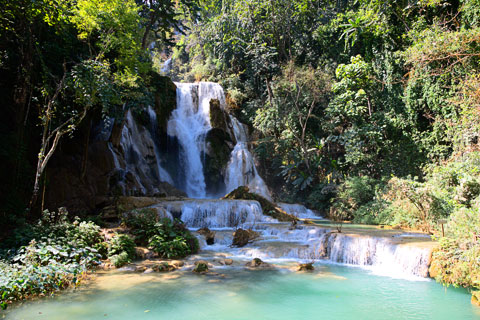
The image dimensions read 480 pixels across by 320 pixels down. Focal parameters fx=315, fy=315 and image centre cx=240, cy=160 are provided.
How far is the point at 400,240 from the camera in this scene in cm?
782

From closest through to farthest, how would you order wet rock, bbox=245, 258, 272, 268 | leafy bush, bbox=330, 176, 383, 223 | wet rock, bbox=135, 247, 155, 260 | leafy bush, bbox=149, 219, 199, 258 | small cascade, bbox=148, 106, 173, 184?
wet rock, bbox=245, 258, 272, 268
wet rock, bbox=135, 247, 155, 260
leafy bush, bbox=149, 219, 199, 258
leafy bush, bbox=330, 176, 383, 223
small cascade, bbox=148, 106, 173, 184

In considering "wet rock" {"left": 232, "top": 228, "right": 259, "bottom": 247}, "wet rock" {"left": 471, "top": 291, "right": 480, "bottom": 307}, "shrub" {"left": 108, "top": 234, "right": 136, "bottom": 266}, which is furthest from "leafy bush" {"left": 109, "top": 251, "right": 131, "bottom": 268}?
"wet rock" {"left": 471, "top": 291, "right": 480, "bottom": 307}

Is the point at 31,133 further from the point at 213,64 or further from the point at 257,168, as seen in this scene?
the point at 213,64

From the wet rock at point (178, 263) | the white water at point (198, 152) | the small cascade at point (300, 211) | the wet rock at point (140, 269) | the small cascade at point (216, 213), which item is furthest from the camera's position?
the white water at point (198, 152)

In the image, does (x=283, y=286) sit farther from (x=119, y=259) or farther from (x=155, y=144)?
(x=155, y=144)

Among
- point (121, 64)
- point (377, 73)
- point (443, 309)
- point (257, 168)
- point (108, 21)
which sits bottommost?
point (443, 309)

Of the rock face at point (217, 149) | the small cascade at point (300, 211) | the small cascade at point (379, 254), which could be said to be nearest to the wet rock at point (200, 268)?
the small cascade at point (379, 254)

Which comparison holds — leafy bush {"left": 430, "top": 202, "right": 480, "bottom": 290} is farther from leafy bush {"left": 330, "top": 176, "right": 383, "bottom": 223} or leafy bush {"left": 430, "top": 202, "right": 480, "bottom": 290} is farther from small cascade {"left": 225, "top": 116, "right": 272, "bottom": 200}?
small cascade {"left": 225, "top": 116, "right": 272, "bottom": 200}

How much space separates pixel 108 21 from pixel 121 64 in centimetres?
139

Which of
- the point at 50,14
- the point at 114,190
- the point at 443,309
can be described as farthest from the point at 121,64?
the point at 443,309

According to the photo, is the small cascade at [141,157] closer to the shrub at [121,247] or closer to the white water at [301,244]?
the white water at [301,244]

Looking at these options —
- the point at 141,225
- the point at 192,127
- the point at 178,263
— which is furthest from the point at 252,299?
the point at 192,127

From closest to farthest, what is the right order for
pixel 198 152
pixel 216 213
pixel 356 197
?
pixel 216 213 < pixel 356 197 < pixel 198 152

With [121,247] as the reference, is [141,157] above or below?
above
